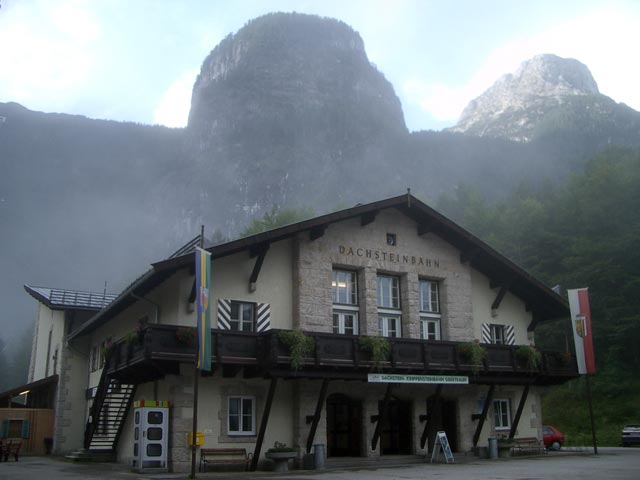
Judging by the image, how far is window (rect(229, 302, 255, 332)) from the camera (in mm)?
19672

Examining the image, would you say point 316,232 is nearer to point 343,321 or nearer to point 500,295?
point 343,321

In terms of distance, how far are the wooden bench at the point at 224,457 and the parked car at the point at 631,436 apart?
1806 cm

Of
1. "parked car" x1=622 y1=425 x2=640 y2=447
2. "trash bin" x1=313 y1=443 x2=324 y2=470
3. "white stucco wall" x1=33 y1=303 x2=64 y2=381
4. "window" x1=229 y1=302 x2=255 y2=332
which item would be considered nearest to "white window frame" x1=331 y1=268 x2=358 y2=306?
"window" x1=229 y1=302 x2=255 y2=332

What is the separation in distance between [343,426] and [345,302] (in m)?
3.77

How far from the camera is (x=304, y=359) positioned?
18016 millimetres

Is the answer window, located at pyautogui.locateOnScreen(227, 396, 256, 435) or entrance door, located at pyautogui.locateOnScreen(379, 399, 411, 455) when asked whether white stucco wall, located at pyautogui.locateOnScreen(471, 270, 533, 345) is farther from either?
window, located at pyautogui.locateOnScreen(227, 396, 256, 435)

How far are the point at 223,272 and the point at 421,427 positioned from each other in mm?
8072

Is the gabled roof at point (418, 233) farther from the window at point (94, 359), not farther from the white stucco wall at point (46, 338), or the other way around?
the white stucco wall at point (46, 338)

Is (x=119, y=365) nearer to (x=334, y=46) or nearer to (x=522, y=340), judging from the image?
(x=522, y=340)

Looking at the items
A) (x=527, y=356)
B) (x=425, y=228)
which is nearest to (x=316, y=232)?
(x=425, y=228)

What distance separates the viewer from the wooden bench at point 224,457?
703 inches

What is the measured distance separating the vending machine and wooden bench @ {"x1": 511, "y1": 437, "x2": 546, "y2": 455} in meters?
11.7

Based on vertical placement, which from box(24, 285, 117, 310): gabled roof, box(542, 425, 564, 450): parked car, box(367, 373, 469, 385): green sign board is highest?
box(24, 285, 117, 310): gabled roof

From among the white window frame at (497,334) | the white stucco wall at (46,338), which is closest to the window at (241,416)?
the white window frame at (497,334)
